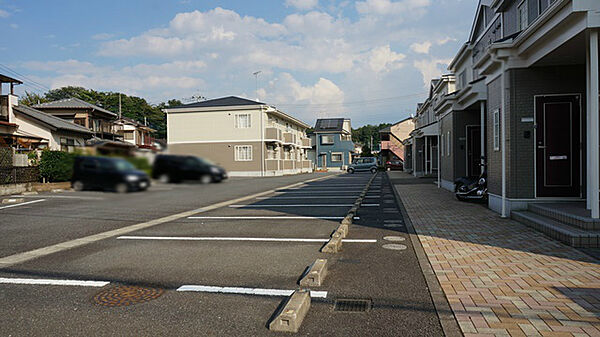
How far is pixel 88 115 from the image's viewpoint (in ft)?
6.11

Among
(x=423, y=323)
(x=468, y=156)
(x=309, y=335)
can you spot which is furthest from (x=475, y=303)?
(x=468, y=156)

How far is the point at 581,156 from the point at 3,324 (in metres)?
11.6

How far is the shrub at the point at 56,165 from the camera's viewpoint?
1.26 meters

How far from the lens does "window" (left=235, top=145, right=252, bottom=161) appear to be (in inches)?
75.8

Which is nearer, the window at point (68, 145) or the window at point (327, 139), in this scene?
the window at point (68, 145)

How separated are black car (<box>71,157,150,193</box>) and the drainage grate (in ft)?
14.0

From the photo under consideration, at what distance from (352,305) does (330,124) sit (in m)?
63.6

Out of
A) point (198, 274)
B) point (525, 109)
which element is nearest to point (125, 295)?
point (198, 274)

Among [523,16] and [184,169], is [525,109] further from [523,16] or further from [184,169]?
[184,169]

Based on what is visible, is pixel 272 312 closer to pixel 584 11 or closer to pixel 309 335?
pixel 309 335

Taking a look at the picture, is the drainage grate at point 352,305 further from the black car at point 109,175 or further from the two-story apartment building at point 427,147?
the two-story apartment building at point 427,147

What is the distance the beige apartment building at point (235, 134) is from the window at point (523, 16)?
44.8ft

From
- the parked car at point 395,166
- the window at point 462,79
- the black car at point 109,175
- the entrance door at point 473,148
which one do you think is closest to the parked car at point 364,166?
the parked car at point 395,166

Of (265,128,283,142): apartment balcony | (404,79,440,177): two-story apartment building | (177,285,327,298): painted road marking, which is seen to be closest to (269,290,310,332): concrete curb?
(177,285,327,298): painted road marking
